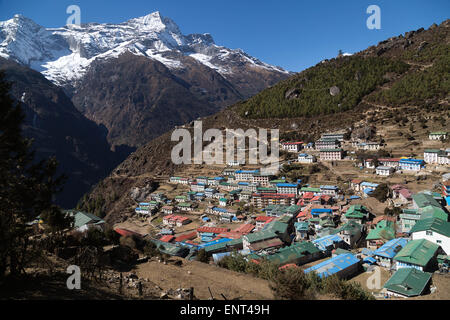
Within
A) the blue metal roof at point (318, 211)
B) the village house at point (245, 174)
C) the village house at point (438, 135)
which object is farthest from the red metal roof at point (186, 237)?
the village house at point (438, 135)

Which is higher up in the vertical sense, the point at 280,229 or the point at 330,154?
the point at 330,154

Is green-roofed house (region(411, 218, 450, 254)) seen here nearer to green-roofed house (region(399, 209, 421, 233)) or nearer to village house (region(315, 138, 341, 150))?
green-roofed house (region(399, 209, 421, 233))

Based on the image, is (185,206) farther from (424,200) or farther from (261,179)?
(424,200)

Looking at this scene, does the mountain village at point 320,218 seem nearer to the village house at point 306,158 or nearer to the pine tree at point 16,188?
the village house at point 306,158

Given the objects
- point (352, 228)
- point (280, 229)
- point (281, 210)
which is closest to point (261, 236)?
point (280, 229)
